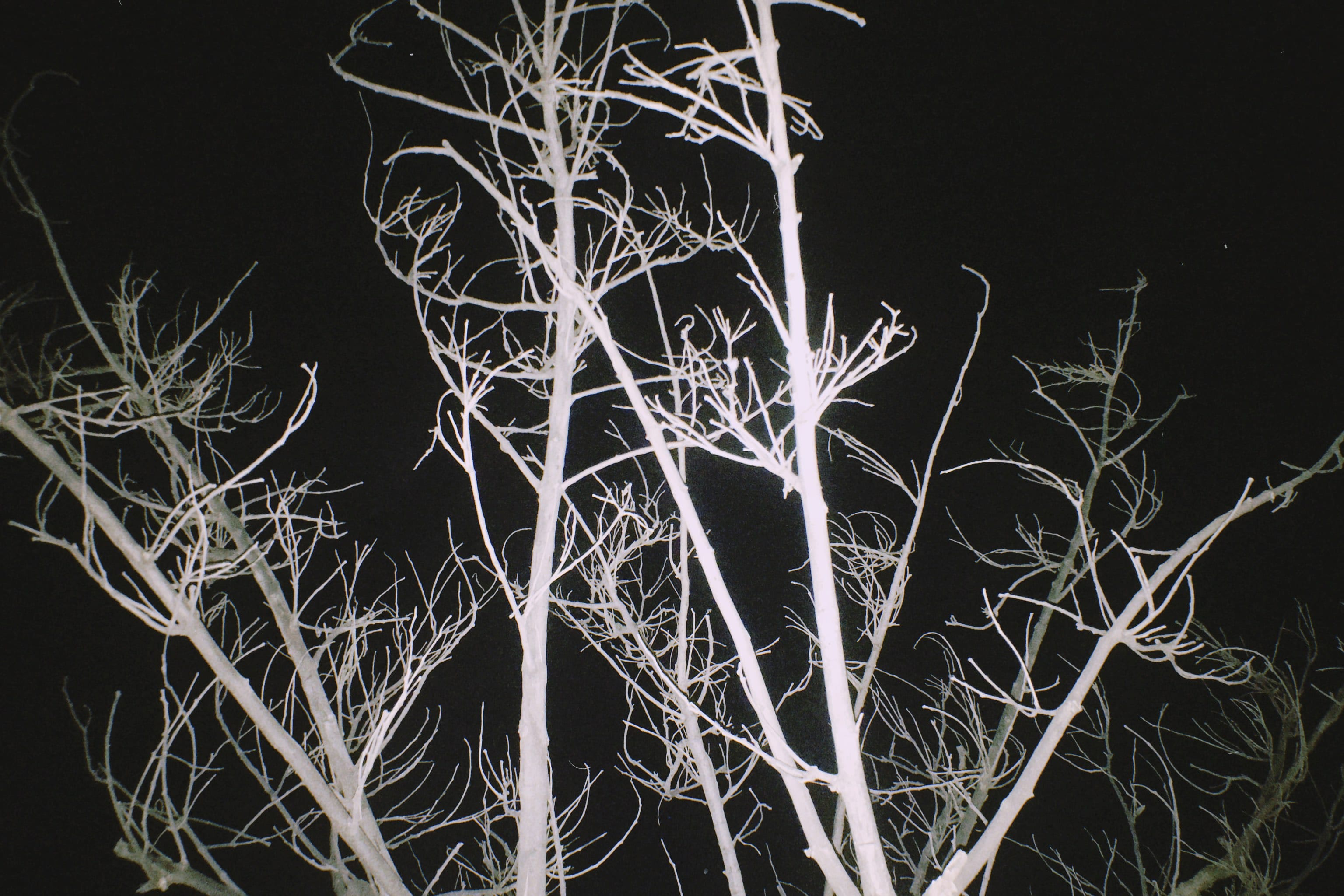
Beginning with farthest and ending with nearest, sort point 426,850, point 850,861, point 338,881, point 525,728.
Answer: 1. point 426,850
2. point 850,861
3. point 338,881
4. point 525,728

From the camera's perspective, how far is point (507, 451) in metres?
4.42

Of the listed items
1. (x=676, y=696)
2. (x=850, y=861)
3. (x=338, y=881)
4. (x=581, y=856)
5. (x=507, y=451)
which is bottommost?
(x=581, y=856)

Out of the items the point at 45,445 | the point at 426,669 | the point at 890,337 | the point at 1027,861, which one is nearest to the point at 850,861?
the point at 426,669

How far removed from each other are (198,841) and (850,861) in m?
8.74

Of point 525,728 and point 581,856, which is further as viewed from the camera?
point 581,856

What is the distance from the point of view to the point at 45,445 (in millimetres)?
3398

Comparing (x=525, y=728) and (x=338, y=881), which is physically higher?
(x=525, y=728)

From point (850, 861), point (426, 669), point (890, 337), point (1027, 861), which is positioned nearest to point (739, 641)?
point (890, 337)

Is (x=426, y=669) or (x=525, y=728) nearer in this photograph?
(x=525, y=728)

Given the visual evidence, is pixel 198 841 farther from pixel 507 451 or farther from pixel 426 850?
pixel 426 850

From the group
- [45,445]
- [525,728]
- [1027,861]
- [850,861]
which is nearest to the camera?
[45,445]

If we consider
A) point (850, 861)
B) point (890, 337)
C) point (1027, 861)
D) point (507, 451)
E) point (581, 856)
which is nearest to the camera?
point (890, 337)

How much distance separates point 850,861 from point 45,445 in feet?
35.4

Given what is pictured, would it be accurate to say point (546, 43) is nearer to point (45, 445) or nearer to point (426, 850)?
point (45, 445)
